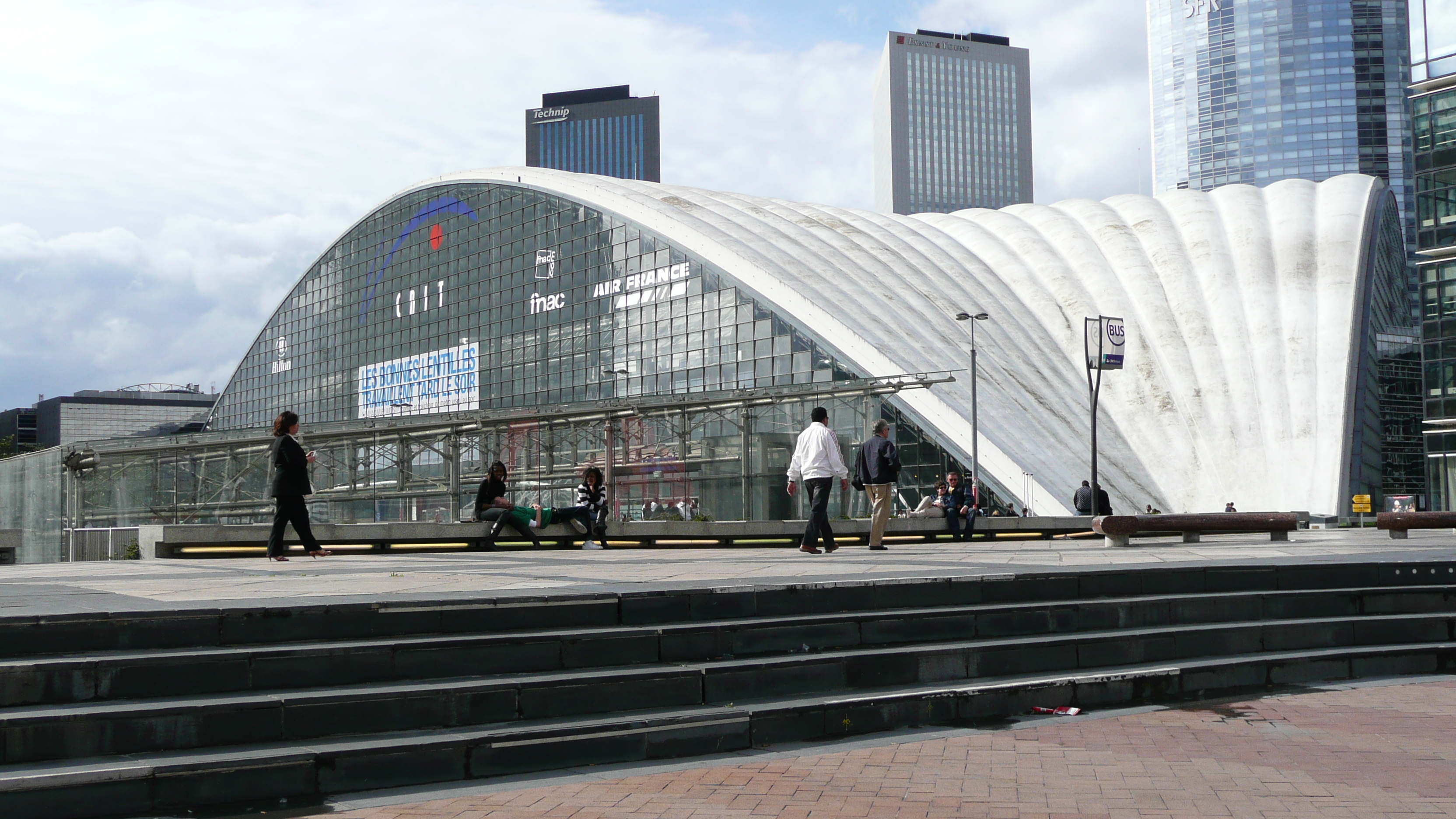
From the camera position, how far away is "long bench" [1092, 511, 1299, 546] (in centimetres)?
1592

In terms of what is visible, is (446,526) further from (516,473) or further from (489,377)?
(489,377)

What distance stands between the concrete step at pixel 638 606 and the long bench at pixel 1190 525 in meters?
5.40

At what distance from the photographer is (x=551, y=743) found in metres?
6.07

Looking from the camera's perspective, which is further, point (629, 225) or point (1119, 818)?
point (629, 225)

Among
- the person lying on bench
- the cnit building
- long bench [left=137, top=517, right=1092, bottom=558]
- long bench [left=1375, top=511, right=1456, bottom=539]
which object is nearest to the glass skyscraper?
the cnit building

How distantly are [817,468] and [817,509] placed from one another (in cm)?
49

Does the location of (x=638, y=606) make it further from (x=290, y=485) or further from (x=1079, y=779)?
(x=290, y=485)

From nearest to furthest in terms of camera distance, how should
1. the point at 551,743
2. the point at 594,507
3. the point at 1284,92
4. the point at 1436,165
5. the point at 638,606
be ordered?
the point at 551,743 → the point at 638,606 → the point at 594,507 → the point at 1436,165 → the point at 1284,92

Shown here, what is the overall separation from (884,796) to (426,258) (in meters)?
67.4

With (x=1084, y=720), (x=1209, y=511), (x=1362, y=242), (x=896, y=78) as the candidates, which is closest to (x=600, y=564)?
(x=1084, y=720)

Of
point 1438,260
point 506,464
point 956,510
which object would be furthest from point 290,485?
point 1438,260

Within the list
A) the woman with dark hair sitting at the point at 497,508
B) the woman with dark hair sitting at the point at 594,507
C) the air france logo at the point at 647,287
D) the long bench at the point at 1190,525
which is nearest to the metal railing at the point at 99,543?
the woman with dark hair sitting at the point at 497,508

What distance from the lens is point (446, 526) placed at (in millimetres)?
18016

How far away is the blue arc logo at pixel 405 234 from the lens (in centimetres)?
6700
